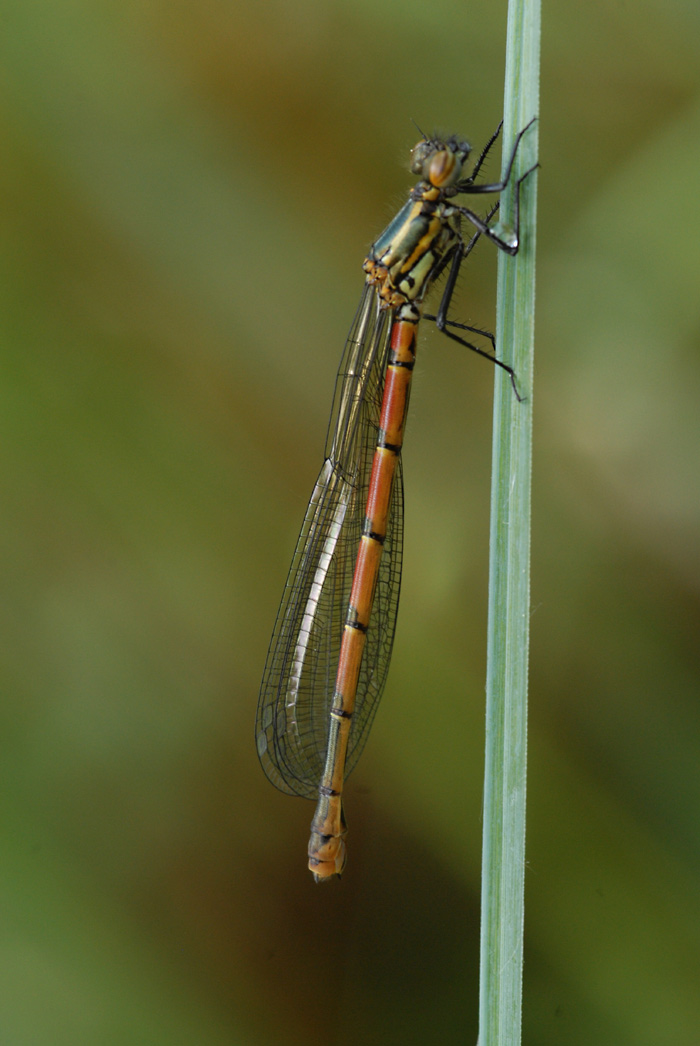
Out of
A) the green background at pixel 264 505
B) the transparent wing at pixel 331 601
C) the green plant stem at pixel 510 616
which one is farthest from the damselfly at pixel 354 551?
the green plant stem at pixel 510 616

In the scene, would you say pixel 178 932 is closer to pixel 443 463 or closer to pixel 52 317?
pixel 443 463

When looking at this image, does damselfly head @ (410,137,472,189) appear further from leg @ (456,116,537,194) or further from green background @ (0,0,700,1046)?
green background @ (0,0,700,1046)

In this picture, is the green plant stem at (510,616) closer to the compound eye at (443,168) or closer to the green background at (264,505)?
the compound eye at (443,168)

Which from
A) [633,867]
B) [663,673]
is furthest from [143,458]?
[633,867]

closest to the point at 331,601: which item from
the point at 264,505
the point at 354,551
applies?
the point at 354,551

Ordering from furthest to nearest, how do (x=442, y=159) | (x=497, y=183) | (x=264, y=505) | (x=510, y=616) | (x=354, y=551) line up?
1. (x=264, y=505)
2. (x=354, y=551)
3. (x=442, y=159)
4. (x=497, y=183)
5. (x=510, y=616)

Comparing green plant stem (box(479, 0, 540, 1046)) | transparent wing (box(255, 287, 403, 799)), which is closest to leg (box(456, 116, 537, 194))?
green plant stem (box(479, 0, 540, 1046))

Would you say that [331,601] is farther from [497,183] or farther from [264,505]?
[497,183]
